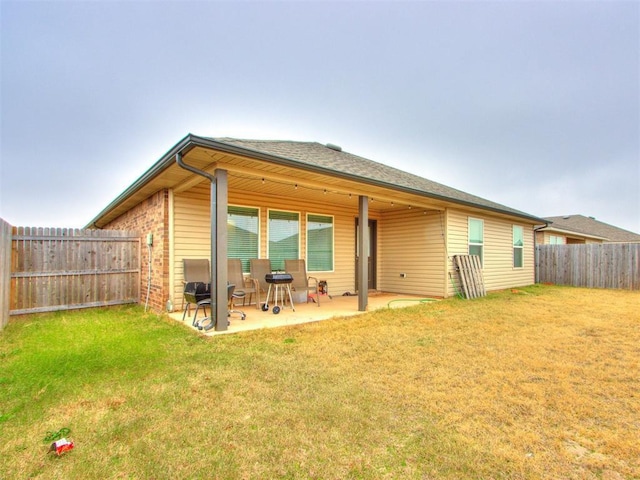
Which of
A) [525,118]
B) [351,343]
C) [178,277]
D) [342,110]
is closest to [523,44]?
[525,118]

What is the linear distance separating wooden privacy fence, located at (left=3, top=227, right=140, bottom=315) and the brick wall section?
32 cm

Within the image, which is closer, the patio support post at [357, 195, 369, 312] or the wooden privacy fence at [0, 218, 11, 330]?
the wooden privacy fence at [0, 218, 11, 330]

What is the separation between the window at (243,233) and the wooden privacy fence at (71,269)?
7.68ft

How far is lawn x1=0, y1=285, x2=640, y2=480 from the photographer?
177 cm

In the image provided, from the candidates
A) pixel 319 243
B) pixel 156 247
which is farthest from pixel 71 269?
pixel 319 243

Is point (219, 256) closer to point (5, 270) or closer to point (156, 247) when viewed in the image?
point (156, 247)

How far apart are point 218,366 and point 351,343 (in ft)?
5.59

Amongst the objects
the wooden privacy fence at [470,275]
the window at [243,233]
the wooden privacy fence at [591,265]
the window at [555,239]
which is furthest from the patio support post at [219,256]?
the window at [555,239]

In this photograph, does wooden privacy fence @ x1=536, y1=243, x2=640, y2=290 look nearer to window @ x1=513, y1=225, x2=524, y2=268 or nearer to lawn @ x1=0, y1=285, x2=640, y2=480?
window @ x1=513, y1=225, x2=524, y2=268

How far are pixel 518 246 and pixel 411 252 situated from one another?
5.10m

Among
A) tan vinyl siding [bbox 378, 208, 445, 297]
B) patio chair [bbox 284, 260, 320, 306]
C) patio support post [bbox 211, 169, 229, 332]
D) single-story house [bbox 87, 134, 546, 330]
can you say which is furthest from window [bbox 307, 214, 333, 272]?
patio support post [bbox 211, 169, 229, 332]

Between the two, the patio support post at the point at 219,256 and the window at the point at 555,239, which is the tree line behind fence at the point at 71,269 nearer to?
the patio support post at the point at 219,256

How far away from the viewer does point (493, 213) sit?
9836 millimetres

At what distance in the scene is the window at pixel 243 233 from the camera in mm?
6863
